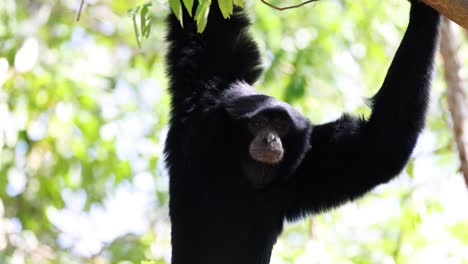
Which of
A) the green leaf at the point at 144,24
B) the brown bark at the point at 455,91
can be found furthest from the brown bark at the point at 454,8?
the brown bark at the point at 455,91

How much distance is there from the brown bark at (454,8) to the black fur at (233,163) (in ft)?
5.06

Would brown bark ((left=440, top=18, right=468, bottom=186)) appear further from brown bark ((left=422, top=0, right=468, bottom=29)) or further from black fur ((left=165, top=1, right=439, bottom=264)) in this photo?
brown bark ((left=422, top=0, right=468, bottom=29))

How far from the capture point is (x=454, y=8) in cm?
388

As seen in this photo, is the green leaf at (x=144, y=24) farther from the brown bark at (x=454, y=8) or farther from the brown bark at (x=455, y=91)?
the brown bark at (x=455, y=91)

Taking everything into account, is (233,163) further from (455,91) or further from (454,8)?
(454,8)

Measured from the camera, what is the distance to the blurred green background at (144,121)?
8.05 meters

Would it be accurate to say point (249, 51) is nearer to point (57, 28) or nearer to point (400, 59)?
point (400, 59)

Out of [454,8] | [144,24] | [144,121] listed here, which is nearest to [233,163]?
[144,24]

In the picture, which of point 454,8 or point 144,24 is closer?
point 454,8

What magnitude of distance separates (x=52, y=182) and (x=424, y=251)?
3.95 m

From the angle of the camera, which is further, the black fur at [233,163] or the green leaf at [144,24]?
the black fur at [233,163]

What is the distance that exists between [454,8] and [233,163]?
7.22 ft

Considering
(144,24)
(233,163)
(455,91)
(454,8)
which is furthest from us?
(455,91)

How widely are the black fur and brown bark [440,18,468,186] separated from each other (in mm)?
731
